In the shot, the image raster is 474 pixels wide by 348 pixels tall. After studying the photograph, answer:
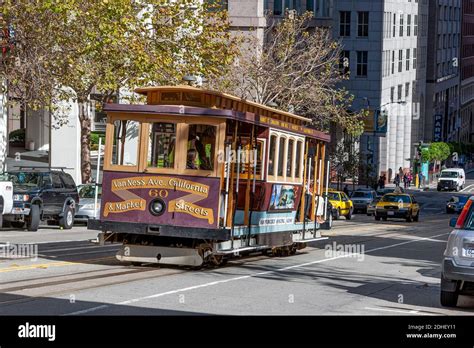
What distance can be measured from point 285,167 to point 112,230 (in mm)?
4674

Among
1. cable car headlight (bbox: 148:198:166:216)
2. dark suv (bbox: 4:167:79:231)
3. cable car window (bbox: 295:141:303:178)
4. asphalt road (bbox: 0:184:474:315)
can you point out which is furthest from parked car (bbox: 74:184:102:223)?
cable car headlight (bbox: 148:198:166:216)

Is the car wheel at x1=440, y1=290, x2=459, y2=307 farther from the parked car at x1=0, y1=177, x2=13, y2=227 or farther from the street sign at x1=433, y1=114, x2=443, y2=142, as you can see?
the street sign at x1=433, y1=114, x2=443, y2=142

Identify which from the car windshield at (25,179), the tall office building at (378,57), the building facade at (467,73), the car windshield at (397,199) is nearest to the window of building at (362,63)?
the tall office building at (378,57)

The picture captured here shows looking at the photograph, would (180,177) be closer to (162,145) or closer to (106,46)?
(162,145)

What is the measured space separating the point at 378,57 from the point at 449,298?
7816cm

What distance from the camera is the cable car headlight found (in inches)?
770

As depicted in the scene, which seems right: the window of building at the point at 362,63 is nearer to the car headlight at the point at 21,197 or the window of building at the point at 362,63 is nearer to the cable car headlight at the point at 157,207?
the car headlight at the point at 21,197

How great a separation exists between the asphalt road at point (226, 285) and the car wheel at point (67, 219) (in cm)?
760

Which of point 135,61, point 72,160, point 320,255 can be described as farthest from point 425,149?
point 320,255

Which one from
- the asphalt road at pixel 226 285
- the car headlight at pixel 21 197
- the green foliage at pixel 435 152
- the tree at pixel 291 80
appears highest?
the tree at pixel 291 80

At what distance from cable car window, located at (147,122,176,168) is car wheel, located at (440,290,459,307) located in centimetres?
599

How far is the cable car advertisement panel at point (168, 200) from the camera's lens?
63.9 feet

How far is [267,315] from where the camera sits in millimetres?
14070

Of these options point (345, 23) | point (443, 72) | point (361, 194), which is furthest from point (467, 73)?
point (361, 194)
